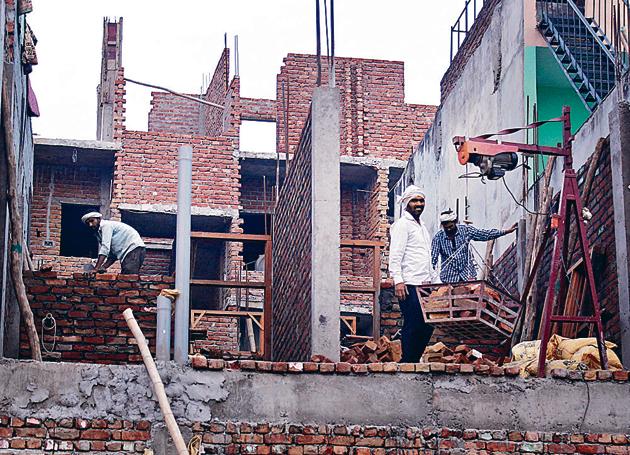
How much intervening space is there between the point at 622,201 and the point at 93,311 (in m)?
5.12

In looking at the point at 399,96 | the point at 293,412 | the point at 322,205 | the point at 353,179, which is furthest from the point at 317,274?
the point at 399,96

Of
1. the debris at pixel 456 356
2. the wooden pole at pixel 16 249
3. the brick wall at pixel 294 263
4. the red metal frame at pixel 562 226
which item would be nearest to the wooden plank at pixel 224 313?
the brick wall at pixel 294 263

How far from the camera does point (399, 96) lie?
30219mm

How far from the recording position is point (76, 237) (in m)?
28.2

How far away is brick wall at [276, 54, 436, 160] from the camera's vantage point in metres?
29.4

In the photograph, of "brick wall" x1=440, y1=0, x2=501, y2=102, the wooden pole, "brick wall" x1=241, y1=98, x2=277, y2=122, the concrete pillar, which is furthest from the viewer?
"brick wall" x1=241, y1=98, x2=277, y2=122

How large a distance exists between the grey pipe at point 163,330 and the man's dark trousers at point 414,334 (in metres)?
2.32

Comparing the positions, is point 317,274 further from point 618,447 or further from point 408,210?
point 618,447

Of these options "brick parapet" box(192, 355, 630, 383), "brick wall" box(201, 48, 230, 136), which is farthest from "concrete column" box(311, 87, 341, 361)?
"brick wall" box(201, 48, 230, 136)

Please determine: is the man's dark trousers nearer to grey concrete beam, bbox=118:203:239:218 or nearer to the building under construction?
the building under construction

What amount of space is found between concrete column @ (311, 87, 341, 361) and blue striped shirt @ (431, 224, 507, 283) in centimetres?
216

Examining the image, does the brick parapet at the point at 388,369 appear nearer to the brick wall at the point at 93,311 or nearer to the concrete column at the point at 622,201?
the concrete column at the point at 622,201

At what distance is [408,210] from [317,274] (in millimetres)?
1160

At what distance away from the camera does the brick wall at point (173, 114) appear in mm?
33062
